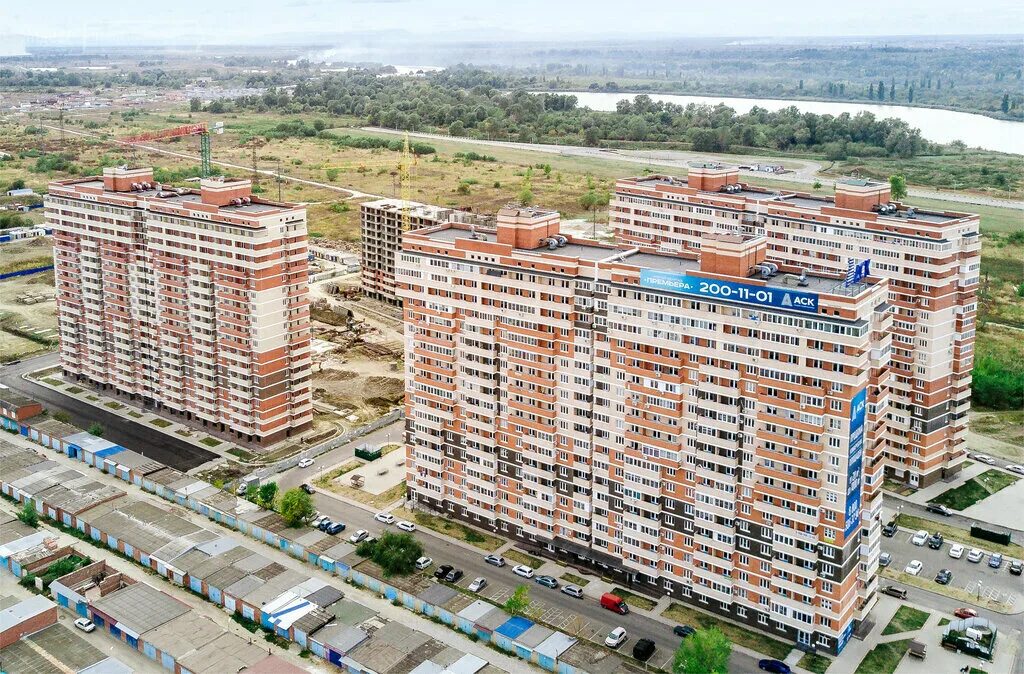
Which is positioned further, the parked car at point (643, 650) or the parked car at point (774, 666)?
the parked car at point (643, 650)

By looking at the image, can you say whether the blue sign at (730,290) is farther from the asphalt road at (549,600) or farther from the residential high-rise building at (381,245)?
the residential high-rise building at (381,245)

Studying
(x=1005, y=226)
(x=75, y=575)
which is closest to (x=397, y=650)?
(x=75, y=575)

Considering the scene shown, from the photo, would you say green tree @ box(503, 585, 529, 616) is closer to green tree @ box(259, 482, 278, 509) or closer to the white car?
the white car

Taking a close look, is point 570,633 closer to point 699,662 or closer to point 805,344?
point 699,662

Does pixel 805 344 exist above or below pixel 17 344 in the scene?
above

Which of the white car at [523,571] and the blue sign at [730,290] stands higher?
the blue sign at [730,290]

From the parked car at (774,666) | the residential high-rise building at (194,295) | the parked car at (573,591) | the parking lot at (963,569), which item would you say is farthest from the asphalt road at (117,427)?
the parking lot at (963,569)

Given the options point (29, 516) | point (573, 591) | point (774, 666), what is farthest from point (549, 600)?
point (29, 516)
